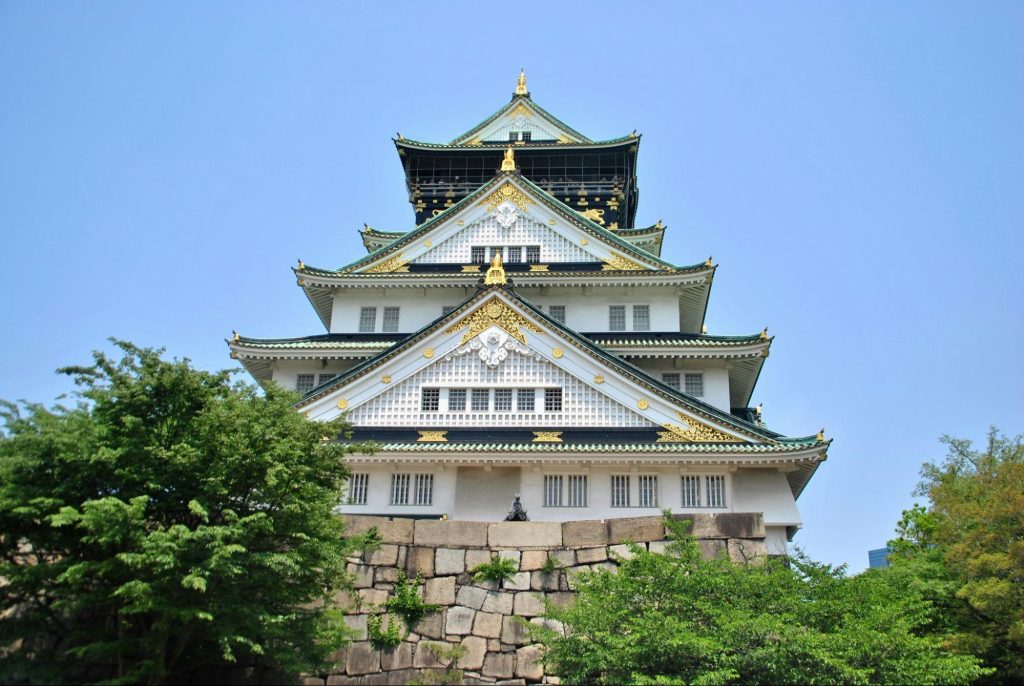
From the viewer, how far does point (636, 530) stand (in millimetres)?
18359

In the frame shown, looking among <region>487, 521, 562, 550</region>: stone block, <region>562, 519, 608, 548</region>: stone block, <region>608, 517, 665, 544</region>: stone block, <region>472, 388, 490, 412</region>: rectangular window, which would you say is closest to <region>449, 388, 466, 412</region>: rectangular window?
<region>472, 388, 490, 412</region>: rectangular window

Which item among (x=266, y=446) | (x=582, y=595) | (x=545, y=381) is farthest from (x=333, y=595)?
(x=545, y=381)

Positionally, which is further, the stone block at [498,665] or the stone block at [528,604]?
the stone block at [528,604]

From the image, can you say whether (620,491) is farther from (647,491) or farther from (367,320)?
(367,320)

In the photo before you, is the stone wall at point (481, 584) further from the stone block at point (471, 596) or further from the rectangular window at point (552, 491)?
the rectangular window at point (552, 491)

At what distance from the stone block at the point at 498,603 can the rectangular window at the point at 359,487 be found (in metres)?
8.98

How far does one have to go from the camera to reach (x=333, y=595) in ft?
57.7

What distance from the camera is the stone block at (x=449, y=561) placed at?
18469 mm

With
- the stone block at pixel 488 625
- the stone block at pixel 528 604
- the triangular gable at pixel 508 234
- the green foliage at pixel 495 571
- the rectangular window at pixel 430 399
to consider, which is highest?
the triangular gable at pixel 508 234

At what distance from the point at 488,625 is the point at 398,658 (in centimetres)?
172

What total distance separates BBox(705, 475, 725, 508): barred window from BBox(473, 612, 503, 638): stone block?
9816 mm

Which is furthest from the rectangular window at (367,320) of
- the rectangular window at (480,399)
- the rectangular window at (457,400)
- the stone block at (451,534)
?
the stone block at (451,534)

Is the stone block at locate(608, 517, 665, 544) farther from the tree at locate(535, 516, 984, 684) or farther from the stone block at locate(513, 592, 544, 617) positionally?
the stone block at locate(513, 592, 544, 617)

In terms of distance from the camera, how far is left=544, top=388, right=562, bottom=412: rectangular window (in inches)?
1080
